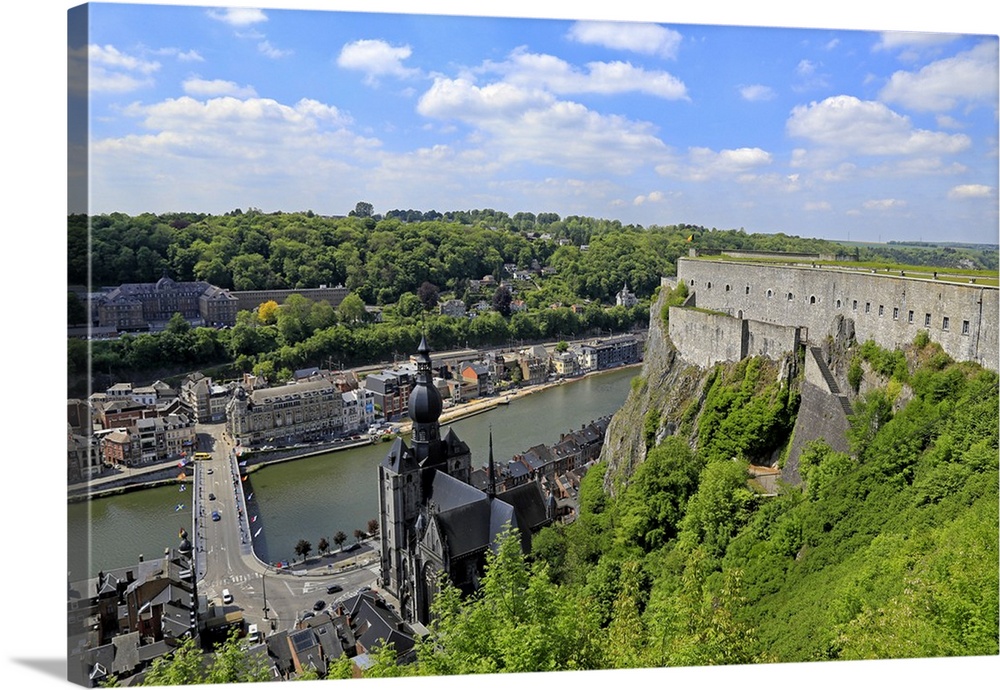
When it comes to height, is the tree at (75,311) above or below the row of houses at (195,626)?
above

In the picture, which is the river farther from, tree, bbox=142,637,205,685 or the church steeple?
tree, bbox=142,637,205,685

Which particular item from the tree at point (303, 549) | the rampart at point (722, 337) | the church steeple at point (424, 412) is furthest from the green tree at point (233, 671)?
the tree at point (303, 549)

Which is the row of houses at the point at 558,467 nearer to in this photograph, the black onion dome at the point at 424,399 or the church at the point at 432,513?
the church at the point at 432,513

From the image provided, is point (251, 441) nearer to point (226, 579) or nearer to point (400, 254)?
point (226, 579)

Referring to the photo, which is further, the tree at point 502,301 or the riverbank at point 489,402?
the tree at point 502,301

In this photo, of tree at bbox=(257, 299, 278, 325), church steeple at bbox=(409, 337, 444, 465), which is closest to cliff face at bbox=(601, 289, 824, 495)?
church steeple at bbox=(409, 337, 444, 465)

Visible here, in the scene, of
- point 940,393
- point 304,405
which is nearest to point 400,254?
point 304,405

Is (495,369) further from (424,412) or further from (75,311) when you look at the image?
(75,311)
